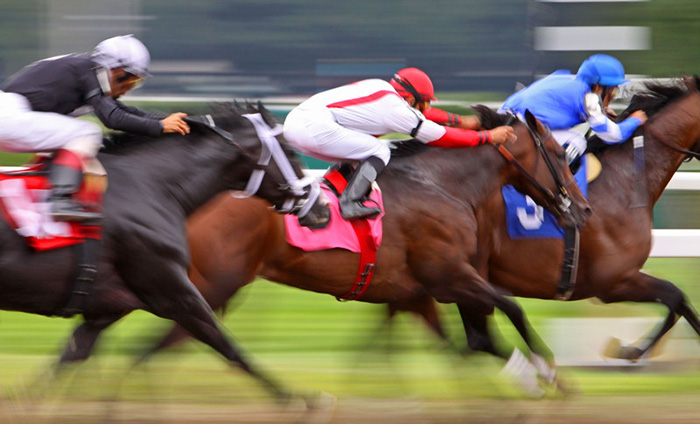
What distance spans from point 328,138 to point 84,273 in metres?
1.38

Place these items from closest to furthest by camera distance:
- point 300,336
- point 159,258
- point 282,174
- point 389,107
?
point 159,258
point 282,174
point 389,107
point 300,336

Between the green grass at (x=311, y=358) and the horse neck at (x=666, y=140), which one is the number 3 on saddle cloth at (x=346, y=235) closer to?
the green grass at (x=311, y=358)

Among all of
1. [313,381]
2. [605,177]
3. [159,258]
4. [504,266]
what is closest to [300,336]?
[313,381]

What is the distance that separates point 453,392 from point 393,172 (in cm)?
119

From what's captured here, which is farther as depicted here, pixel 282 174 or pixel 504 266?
pixel 504 266

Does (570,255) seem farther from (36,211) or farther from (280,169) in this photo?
(36,211)

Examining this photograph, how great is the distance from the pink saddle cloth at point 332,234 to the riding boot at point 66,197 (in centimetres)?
99

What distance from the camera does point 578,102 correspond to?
5.66 m

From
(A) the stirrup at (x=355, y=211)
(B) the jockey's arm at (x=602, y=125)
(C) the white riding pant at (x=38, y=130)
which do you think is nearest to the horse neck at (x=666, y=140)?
(B) the jockey's arm at (x=602, y=125)

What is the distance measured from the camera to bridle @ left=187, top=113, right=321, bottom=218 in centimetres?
463

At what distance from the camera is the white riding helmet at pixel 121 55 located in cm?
436

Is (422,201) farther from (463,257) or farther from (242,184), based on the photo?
(242,184)

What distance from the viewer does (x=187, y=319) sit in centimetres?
434

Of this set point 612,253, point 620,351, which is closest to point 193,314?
point 612,253
